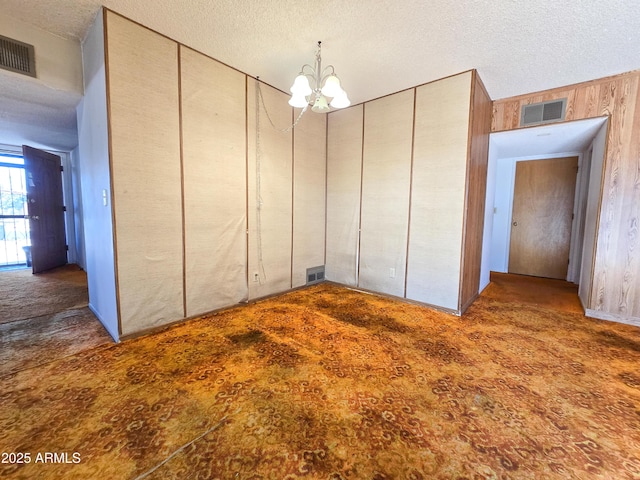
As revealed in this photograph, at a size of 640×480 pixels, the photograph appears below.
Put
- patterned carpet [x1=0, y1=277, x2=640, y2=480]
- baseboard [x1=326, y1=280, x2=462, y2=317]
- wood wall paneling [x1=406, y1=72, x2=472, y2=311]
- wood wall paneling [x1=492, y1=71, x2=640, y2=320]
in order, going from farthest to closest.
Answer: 1. baseboard [x1=326, y1=280, x2=462, y2=317]
2. wood wall paneling [x1=406, y1=72, x2=472, y2=311]
3. wood wall paneling [x1=492, y1=71, x2=640, y2=320]
4. patterned carpet [x1=0, y1=277, x2=640, y2=480]

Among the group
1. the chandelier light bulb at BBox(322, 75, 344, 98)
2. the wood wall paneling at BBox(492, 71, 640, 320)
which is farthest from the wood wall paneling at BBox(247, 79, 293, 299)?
the wood wall paneling at BBox(492, 71, 640, 320)

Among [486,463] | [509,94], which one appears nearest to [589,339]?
[486,463]

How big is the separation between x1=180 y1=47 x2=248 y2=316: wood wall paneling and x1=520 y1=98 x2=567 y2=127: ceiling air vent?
3.72 metres

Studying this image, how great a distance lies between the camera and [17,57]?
2.33 metres

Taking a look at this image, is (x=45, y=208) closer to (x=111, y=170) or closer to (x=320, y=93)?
(x=111, y=170)

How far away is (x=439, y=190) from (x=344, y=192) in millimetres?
1483

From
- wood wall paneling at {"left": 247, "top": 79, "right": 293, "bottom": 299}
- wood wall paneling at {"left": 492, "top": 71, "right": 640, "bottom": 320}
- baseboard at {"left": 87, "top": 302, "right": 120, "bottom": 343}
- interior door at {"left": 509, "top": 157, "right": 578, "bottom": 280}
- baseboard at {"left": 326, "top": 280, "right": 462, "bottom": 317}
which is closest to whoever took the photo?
baseboard at {"left": 87, "top": 302, "right": 120, "bottom": 343}

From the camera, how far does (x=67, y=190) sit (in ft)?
18.7

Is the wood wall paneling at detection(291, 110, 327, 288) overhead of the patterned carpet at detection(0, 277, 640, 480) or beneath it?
overhead

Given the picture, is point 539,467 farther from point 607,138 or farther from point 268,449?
point 607,138

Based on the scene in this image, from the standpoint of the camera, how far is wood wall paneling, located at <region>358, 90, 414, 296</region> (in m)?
3.62

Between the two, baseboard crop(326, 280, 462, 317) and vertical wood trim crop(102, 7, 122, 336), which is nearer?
vertical wood trim crop(102, 7, 122, 336)

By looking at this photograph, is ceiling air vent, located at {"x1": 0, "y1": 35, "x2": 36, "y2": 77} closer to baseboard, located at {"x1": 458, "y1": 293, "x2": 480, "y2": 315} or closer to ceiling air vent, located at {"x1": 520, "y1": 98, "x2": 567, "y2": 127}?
baseboard, located at {"x1": 458, "y1": 293, "x2": 480, "y2": 315}

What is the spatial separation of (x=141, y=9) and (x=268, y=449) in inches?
133
